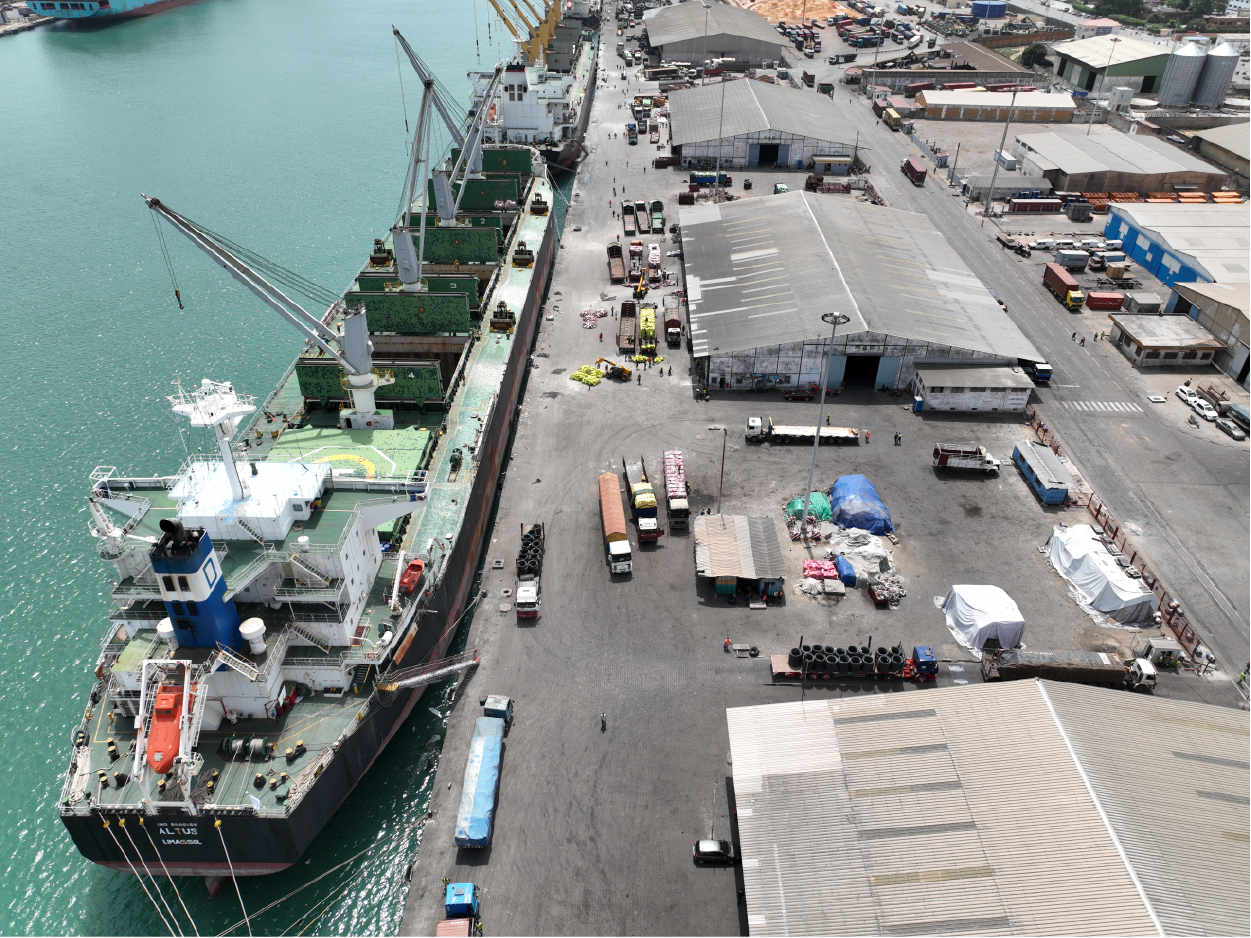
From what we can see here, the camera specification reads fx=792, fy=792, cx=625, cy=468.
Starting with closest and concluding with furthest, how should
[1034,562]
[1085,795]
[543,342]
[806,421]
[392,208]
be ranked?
[1085,795] < [1034,562] < [806,421] < [543,342] < [392,208]

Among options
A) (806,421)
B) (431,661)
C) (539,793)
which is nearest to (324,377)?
(431,661)

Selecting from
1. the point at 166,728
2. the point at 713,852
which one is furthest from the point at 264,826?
the point at 713,852

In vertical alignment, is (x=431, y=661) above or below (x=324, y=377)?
below

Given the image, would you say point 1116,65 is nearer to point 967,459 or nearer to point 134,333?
point 967,459

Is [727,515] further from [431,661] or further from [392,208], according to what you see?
[392,208]

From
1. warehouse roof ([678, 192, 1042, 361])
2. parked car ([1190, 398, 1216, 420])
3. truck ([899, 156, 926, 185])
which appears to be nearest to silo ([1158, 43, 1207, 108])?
truck ([899, 156, 926, 185])

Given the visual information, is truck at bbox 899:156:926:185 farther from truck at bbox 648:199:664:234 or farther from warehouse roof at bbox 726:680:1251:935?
warehouse roof at bbox 726:680:1251:935
